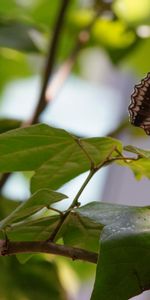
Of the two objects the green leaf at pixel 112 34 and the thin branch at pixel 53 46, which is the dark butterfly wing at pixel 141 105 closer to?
the thin branch at pixel 53 46

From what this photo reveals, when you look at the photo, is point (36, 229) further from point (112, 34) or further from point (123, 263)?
point (112, 34)

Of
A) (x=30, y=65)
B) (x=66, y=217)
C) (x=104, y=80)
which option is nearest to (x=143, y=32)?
(x=30, y=65)

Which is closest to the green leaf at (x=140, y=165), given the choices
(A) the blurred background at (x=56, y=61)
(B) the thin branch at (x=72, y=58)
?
(A) the blurred background at (x=56, y=61)

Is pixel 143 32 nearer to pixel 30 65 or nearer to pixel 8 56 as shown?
pixel 8 56

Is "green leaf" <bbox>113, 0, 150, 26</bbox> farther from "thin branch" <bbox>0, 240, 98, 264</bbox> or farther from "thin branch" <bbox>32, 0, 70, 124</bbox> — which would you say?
"thin branch" <bbox>0, 240, 98, 264</bbox>

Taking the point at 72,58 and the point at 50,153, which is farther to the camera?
the point at 72,58

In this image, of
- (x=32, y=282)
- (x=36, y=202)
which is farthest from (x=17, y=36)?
(x=36, y=202)

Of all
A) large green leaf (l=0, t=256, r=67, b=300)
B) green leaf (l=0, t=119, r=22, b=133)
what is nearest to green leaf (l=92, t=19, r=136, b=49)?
green leaf (l=0, t=119, r=22, b=133)
